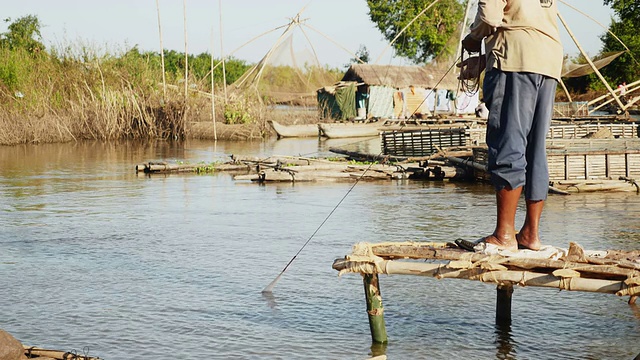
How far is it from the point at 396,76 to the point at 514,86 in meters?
32.9

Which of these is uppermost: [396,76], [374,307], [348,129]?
[396,76]

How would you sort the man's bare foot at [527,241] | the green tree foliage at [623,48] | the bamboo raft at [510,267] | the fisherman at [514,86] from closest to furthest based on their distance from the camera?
1. the bamboo raft at [510,267]
2. the fisherman at [514,86]
3. the man's bare foot at [527,241]
4. the green tree foliage at [623,48]

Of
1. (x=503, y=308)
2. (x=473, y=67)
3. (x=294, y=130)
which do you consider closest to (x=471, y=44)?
(x=473, y=67)

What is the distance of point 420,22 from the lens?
55312 millimetres

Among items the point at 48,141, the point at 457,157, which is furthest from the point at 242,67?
the point at 457,157

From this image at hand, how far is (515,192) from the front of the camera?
4738 millimetres

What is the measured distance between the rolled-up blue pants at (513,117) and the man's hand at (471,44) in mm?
243

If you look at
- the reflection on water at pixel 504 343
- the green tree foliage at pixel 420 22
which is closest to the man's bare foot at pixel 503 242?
the reflection on water at pixel 504 343

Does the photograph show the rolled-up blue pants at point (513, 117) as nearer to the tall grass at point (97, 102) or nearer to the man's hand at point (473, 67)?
the man's hand at point (473, 67)

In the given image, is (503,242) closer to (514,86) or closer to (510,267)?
(510,267)

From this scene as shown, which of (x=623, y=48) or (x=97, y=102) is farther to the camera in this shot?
(x=623, y=48)

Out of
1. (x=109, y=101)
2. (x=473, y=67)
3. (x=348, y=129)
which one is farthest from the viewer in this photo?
(x=348, y=129)

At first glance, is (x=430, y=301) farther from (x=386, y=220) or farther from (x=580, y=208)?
(x=580, y=208)

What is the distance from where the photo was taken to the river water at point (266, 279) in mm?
5691
